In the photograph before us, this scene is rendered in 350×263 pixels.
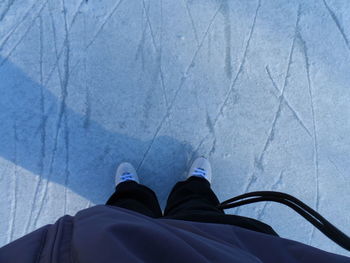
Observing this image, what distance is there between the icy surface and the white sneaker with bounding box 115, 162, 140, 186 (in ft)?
0.12

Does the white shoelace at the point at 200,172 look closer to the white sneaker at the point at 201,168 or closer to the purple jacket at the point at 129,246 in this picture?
the white sneaker at the point at 201,168

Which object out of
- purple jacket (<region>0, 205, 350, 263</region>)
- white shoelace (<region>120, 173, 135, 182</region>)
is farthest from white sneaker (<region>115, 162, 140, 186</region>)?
purple jacket (<region>0, 205, 350, 263</region>)

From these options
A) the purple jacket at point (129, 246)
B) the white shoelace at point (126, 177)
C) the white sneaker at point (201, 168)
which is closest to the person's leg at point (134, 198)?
the white shoelace at point (126, 177)

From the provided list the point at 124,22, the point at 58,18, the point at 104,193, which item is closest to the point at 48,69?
the point at 58,18

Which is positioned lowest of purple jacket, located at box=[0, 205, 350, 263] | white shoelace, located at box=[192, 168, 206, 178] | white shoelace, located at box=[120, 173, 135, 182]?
purple jacket, located at box=[0, 205, 350, 263]

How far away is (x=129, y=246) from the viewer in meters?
0.46

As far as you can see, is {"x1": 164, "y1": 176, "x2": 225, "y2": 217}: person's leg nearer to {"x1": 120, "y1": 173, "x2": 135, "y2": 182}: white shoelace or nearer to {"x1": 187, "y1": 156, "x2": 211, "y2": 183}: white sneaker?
{"x1": 187, "y1": 156, "x2": 211, "y2": 183}: white sneaker

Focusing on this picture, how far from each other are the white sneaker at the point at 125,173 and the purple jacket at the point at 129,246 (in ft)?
1.29

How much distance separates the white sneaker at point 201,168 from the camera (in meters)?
1.03

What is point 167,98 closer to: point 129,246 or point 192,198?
point 192,198

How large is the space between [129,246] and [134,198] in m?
0.51

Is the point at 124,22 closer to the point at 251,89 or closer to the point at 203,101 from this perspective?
the point at 203,101

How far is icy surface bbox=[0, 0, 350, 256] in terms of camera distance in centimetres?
105

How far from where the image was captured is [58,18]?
1.05m
